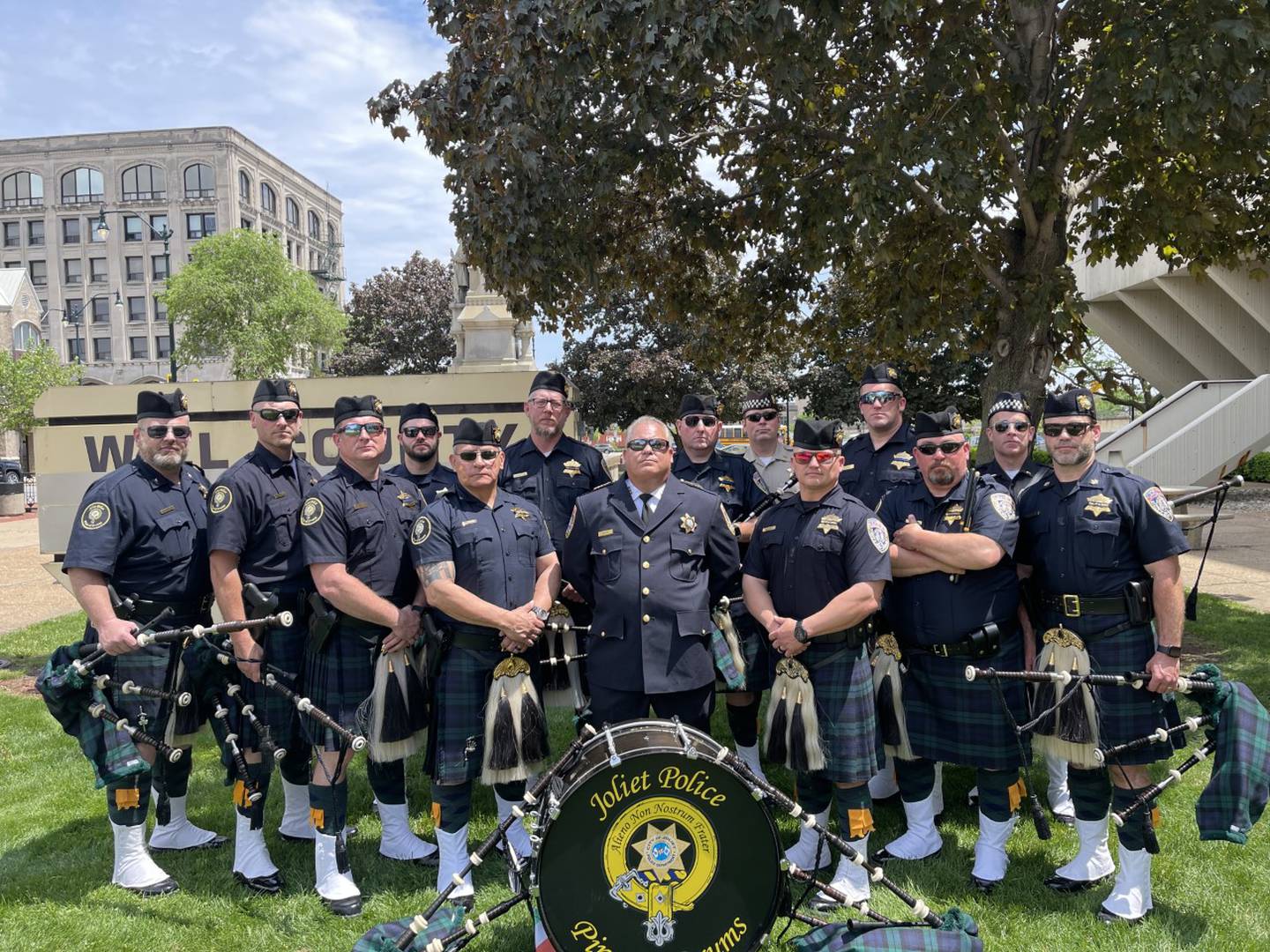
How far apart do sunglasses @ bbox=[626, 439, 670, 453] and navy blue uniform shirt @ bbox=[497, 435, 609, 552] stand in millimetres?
1107

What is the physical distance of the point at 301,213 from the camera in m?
71.1

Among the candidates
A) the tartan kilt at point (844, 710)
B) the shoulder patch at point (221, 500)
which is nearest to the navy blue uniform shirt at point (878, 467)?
the tartan kilt at point (844, 710)

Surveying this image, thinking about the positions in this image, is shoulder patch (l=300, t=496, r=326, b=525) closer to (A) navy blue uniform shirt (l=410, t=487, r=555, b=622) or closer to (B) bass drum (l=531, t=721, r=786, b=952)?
(A) navy blue uniform shirt (l=410, t=487, r=555, b=622)

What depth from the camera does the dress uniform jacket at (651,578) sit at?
3953 mm

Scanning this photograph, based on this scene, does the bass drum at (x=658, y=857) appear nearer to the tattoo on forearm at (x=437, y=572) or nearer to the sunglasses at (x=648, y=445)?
the tattoo on forearm at (x=437, y=572)

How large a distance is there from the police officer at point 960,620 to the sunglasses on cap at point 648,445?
1.11m

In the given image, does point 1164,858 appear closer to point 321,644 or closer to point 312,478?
point 321,644

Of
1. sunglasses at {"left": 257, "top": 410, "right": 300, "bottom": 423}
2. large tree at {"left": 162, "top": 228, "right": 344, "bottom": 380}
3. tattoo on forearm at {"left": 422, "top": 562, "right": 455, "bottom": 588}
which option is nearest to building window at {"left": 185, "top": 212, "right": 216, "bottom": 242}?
large tree at {"left": 162, "top": 228, "right": 344, "bottom": 380}

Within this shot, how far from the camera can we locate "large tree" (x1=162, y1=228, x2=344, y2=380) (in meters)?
38.4

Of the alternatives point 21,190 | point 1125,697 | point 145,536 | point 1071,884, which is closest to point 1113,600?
point 1125,697

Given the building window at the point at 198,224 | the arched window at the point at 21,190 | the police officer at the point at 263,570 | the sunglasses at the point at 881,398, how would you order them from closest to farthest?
the police officer at the point at 263,570 < the sunglasses at the point at 881,398 < the building window at the point at 198,224 < the arched window at the point at 21,190

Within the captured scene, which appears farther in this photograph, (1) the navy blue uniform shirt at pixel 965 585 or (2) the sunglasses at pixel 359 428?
(2) the sunglasses at pixel 359 428

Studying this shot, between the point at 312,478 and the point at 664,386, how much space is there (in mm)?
18749

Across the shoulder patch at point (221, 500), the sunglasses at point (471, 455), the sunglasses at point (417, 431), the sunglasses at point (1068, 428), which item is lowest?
the shoulder patch at point (221, 500)
